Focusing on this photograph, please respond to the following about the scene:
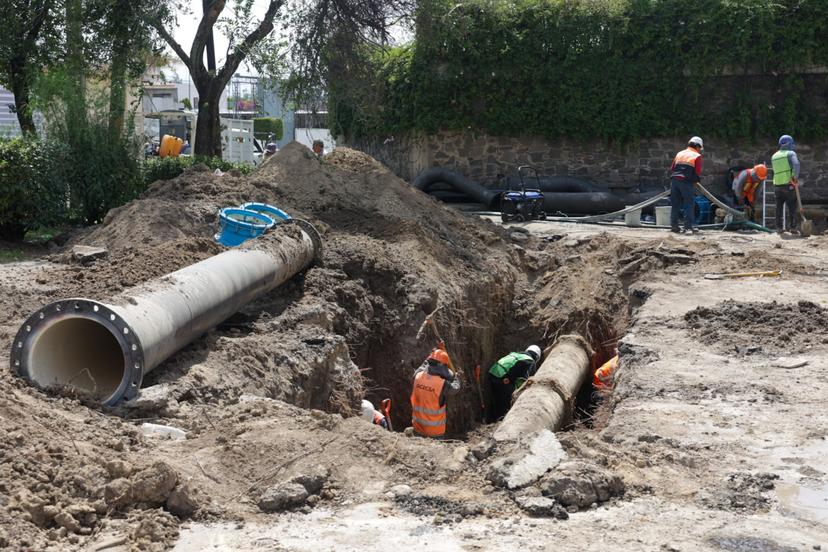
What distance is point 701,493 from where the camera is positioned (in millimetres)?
5703

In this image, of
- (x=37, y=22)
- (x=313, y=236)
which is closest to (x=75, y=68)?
(x=37, y=22)

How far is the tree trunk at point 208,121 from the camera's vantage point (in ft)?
68.1

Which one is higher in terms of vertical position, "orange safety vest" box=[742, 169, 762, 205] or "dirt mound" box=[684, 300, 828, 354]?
"orange safety vest" box=[742, 169, 762, 205]

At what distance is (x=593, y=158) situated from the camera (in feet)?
74.5

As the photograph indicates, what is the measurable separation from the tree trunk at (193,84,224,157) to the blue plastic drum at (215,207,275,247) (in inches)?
363

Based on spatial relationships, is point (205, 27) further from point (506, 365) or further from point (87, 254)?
point (506, 365)

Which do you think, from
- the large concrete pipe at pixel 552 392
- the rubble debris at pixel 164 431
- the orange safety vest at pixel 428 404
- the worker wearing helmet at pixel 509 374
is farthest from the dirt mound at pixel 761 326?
the rubble debris at pixel 164 431

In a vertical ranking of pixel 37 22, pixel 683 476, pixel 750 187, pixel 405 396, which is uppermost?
pixel 37 22

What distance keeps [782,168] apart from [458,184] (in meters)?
7.26

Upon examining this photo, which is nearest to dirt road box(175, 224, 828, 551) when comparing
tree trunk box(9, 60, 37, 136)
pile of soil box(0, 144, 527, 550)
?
pile of soil box(0, 144, 527, 550)

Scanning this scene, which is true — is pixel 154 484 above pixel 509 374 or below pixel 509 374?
above

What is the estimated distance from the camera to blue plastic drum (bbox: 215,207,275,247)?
1158cm

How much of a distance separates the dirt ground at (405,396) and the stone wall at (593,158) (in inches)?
255

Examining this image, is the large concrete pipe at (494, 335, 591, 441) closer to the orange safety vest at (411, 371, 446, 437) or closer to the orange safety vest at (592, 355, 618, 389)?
the orange safety vest at (592, 355, 618, 389)
